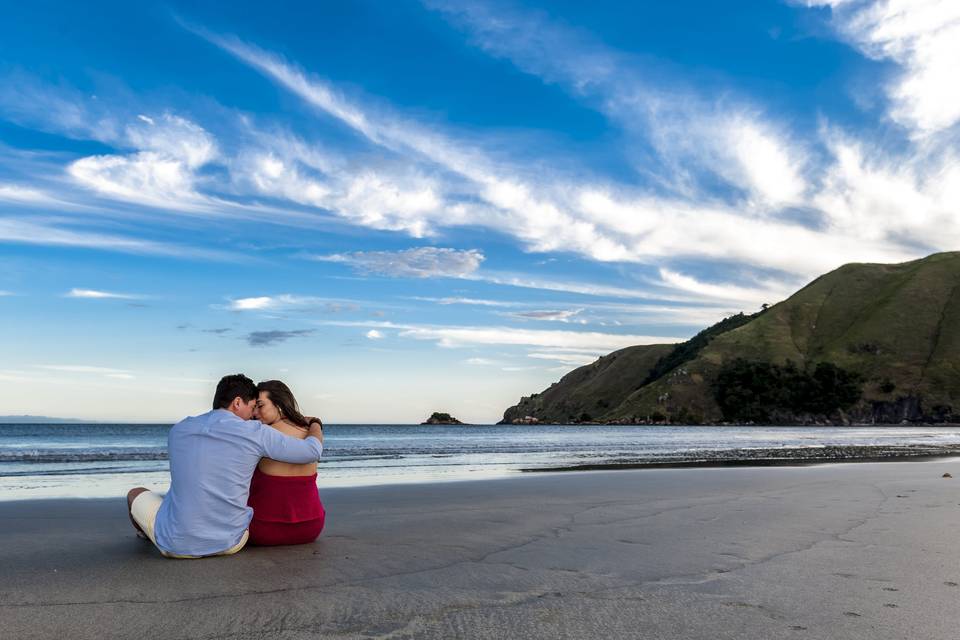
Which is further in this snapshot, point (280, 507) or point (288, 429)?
point (280, 507)

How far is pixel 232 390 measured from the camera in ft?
22.3

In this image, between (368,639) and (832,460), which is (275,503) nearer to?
(368,639)

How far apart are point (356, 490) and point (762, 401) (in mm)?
191494

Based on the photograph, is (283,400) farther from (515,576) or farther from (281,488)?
(515,576)

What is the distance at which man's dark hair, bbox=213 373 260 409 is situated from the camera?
6.78 metres

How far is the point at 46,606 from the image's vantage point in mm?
5109

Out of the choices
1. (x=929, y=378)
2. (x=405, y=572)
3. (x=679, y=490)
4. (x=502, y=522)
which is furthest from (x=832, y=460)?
(x=929, y=378)

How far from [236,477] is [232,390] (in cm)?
81

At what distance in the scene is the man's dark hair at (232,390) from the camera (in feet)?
22.2

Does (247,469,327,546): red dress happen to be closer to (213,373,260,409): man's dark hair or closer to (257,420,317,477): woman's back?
(257,420,317,477): woman's back

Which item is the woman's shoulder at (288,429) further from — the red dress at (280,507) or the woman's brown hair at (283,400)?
the red dress at (280,507)

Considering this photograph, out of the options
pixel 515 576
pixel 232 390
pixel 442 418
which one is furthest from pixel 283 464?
pixel 442 418

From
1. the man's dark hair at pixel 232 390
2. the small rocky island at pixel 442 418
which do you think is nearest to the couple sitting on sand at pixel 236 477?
the man's dark hair at pixel 232 390

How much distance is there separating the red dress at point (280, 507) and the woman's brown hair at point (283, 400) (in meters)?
0.61
